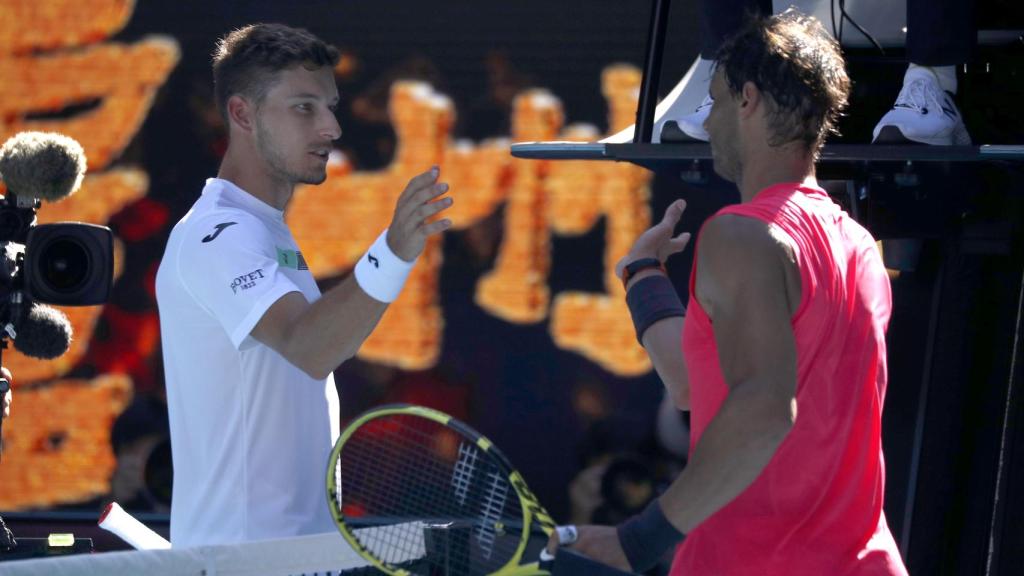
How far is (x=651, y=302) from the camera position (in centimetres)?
283

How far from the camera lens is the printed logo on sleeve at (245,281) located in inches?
104

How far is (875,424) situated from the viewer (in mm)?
2365

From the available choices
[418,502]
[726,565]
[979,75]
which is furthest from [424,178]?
[979,75]

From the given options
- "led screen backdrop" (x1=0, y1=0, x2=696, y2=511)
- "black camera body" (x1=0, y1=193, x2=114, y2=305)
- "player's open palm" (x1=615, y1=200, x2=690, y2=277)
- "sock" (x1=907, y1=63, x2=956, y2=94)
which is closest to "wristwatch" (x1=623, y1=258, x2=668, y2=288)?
"player's open palm" (x1=615, y1=200, x2=690, y2=277)

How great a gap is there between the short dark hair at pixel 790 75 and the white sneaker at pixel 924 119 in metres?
0.66

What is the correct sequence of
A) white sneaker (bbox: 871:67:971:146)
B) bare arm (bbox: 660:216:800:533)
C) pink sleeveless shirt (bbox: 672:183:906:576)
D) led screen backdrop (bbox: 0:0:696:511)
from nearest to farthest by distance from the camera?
1. bare arm (bbox: 660:216:800:533)
2. pink sleeveless shirt (bbox: 672:183:906:576)
3. white sneaker (bbox: 871:67:971:146)
4. led screen backdrop (bbox: 0:0:696:511)

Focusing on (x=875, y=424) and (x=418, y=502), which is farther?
(x=418, y=502)

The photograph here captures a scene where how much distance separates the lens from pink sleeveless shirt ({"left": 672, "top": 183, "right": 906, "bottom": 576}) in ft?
7.46

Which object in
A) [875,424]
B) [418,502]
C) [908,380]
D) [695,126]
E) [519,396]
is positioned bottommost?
[519,396]

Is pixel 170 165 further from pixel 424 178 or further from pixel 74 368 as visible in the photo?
pixel 424 178

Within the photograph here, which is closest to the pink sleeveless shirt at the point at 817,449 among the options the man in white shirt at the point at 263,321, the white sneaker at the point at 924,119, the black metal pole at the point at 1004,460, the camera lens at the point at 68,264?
the man in white shirt at the point at 263,321

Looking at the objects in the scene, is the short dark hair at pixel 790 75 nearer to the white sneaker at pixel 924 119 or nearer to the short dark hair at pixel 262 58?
the white sneaker at pixel 924 119

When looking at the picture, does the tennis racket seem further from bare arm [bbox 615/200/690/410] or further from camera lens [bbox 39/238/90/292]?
camera lens [bbox 39/238/90/292]

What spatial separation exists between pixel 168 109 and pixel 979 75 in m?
4.58
